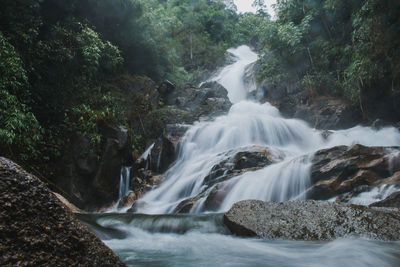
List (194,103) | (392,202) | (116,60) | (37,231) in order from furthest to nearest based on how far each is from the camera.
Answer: (194,103), (116,60), (392,202), (37,231)

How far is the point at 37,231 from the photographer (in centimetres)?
158

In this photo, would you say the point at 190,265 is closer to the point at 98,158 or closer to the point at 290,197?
the point at 290,197

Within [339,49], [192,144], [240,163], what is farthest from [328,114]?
[240,163]

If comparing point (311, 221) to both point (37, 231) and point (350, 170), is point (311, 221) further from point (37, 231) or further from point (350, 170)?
point (37, 231)

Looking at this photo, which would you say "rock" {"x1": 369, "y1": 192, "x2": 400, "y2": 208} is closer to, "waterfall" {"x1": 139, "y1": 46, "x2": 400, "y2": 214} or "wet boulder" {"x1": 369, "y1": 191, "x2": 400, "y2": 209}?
"wet boulder" {"x1": 369, "y1": 191, "x2": 400, "y2": 209}

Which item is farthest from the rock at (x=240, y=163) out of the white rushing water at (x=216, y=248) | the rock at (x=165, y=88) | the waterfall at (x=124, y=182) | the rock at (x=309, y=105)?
the rock at (x=165, y=88)

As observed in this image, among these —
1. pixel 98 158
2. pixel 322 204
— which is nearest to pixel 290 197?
pixel 322 204

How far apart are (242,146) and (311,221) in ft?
20.4

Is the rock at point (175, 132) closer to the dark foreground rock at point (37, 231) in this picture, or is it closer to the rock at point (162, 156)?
the rock at point (162, 156)

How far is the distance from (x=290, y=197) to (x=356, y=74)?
710 centimetres

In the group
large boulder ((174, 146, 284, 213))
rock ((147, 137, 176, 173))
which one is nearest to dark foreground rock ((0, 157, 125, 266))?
large boulder ((174, 146, 284, 213))

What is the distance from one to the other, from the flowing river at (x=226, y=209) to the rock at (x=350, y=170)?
0.96ft

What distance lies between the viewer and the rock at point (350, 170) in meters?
5.36

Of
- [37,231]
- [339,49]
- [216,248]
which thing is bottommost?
[216,248]
